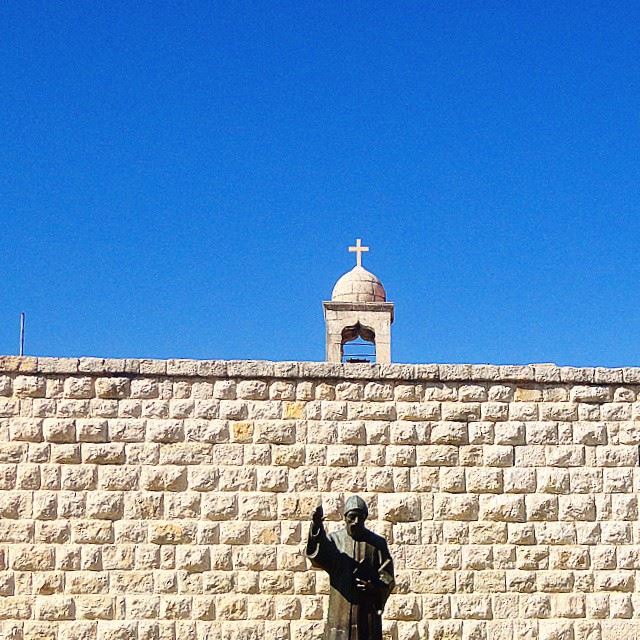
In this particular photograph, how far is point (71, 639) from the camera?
12430 millimetres

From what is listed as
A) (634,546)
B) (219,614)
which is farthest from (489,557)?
(219,614)

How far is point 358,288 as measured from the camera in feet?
61.4

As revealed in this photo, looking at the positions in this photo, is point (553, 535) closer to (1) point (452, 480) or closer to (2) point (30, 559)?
(1) point (452, 480)

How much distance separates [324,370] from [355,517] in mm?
4162

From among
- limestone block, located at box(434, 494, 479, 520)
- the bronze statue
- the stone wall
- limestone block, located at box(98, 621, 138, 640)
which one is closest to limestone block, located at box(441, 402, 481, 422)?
the stone wall

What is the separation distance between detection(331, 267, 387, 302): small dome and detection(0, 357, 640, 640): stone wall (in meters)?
5.51

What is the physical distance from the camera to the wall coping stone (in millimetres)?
12953

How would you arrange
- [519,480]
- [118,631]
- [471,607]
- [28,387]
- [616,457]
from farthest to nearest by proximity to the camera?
[616,457] → [519,480] → [28,387] → [471,607] → [118,631]

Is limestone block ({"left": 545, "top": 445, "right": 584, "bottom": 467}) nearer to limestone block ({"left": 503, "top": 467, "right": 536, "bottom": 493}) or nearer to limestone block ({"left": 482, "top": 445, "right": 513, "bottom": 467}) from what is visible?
limestone block ({"left": 503, "top": 467, "right": 536, "bottom": 493})

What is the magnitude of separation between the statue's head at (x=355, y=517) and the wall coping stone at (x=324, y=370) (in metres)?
4.09

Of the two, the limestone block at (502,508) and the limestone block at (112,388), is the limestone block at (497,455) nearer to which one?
the limestone block at (502,508)

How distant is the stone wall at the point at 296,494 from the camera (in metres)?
12.6

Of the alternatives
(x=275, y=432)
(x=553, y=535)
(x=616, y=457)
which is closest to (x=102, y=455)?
(x=275, y=432)

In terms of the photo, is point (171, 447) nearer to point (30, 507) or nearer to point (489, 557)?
point (30, 507)
